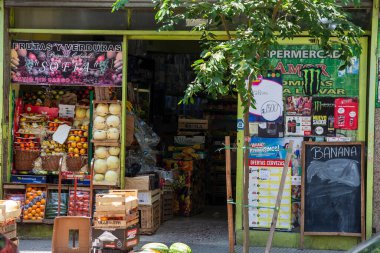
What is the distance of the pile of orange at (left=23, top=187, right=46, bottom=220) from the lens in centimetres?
1013

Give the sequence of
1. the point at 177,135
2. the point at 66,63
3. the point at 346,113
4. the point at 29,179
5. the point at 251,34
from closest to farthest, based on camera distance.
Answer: the point at 251,34, the point at 346,113, the point at 66,63, the point at 29,179, the point at 177,135

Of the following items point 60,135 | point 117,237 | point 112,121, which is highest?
point 112,121

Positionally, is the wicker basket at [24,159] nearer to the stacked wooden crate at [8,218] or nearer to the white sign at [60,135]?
the white sign at [60,135]

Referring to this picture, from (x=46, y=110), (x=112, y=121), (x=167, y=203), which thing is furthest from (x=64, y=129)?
(x=167, y=203)

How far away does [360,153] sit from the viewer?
31.4 feet

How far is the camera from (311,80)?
9695 millimetres

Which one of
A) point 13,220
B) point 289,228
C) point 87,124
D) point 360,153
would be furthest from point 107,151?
point 360,153

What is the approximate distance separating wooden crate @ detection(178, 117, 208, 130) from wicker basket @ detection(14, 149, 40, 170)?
3849mm

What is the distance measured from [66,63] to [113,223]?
3.24 m

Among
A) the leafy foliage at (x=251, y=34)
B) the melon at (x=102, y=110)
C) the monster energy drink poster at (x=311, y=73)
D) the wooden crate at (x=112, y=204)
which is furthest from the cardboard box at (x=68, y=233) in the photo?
the monster energy drink poster at (x=311, y=73)

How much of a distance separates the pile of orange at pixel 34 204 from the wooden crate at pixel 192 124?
396 cm

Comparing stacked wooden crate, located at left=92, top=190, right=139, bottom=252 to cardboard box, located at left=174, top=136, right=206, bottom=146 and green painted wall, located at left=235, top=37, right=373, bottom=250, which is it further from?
cardboard box, located at left=174, top=136, right=206, bottom=146

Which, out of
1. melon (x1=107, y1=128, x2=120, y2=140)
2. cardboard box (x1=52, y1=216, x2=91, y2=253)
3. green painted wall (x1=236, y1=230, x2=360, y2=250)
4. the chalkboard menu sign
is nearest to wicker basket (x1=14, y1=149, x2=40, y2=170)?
melon (x1=107, y1=128, x2=120, y2=140)

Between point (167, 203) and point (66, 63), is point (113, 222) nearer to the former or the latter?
point (66, 63)
